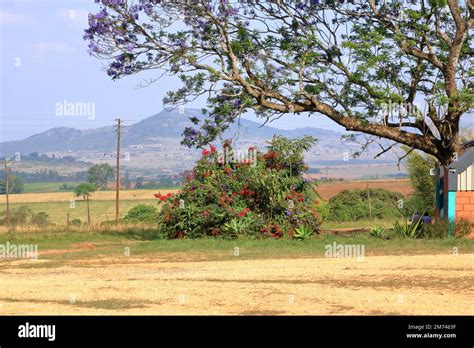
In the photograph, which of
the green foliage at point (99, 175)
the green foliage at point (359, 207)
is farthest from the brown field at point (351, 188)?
the green foliage at point (99, 175)

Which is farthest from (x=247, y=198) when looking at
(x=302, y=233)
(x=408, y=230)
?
(x=408, y=230)

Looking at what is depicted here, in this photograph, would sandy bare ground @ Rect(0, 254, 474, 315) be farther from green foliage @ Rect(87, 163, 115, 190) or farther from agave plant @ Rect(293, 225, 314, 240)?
green foliage @ Rect(87, 163, 115, 190)

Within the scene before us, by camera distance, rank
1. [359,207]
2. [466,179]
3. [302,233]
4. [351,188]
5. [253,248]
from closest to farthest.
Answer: [253,248] → [466,179] → [302,233] → [359,207] → [351,188]

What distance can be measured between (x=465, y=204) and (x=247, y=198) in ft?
24.8

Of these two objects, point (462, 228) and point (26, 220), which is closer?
point (462, 228)

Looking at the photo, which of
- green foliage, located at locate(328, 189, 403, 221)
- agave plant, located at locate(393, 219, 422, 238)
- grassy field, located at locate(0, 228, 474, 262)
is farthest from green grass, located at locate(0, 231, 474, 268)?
green foliage, located at locate(328, 189, 403, 221)

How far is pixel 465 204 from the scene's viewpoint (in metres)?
27.6

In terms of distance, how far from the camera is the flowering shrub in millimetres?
28750

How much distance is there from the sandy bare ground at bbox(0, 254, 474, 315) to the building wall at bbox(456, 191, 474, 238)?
562 cm

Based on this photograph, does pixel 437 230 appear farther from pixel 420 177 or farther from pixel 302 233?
pixel 420 177

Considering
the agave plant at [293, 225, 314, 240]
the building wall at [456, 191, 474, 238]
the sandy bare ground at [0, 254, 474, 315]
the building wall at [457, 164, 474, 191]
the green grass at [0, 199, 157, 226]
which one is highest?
the building wall at [457, 164, 474, 191]

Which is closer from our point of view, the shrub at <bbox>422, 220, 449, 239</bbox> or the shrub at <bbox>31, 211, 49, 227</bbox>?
the shrub at <bbox>422, 220, 449, 239</bbox>
